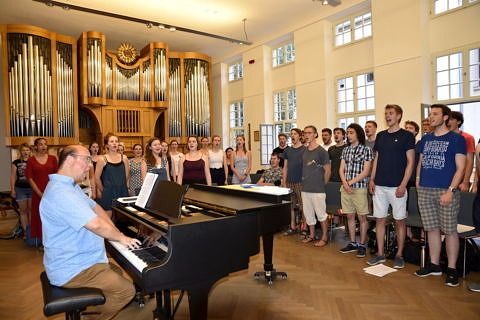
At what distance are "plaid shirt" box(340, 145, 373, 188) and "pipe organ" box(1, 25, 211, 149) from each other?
245 inches

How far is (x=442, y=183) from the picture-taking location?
10.3ft

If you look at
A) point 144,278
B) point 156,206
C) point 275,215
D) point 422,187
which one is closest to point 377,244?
point 422,187

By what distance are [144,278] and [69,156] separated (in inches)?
33.6

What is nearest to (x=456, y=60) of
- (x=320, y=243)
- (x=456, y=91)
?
(x=456, y=91)

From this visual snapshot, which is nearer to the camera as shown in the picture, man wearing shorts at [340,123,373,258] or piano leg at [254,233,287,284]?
piano leg at [254,233,287,284]

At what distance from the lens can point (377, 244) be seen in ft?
13.3

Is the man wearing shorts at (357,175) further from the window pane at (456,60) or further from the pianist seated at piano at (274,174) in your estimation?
the window pane at (456,60)

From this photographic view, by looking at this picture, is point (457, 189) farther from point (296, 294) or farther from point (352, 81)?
point (352, 81)

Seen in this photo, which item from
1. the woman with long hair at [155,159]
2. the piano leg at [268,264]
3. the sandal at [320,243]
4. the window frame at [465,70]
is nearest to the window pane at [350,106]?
the window frame at [465,70]

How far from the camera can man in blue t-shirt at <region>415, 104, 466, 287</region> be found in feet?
10.1

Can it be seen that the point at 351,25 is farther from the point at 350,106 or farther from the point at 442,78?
the point at 442,78

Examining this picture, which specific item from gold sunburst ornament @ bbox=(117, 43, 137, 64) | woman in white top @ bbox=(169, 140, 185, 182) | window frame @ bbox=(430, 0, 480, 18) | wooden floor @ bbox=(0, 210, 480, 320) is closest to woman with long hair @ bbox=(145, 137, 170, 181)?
woman in white top @ bbox=(169, 140, 185, 182)

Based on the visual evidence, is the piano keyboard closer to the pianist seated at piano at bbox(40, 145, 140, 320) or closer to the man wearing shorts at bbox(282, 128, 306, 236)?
the pianist seated at piano at bbox(40, 145, 140, 320)

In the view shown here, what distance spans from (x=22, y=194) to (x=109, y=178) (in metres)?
2.15
